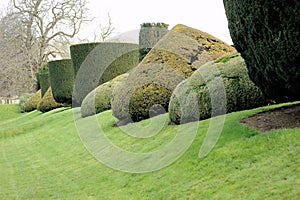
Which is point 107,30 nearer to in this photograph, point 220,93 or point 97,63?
point 97,63

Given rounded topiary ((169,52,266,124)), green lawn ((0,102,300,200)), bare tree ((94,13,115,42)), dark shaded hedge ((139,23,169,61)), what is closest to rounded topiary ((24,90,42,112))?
bare tree ((94,13,115,42))

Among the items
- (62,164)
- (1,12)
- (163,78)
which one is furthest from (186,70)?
(1,12)

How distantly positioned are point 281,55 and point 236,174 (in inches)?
64.3

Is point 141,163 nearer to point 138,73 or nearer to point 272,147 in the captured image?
point 272,147

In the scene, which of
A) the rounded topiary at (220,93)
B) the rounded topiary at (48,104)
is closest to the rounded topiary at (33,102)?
the rounded topiary at (48,104)

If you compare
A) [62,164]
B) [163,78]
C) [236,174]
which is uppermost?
[163,78]

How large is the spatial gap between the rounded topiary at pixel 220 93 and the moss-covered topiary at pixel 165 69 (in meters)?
1.86

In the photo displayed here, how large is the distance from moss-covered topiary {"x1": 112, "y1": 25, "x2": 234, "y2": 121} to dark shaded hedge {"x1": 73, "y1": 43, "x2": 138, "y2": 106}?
30.1 ft

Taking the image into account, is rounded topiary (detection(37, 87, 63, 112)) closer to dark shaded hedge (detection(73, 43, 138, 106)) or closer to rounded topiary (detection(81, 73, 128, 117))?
dark shaded hedge (detection(73, 43, 138, 106))

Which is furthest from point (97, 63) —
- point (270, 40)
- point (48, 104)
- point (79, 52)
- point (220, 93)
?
point (270, 40)

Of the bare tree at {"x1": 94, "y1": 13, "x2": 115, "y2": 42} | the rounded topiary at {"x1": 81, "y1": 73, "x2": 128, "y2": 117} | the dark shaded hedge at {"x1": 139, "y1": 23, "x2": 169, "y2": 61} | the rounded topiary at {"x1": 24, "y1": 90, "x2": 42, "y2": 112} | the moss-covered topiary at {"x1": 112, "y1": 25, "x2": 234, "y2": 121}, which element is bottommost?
the rounded topiary at {"x1": 24, "y1": 90, "x2": 42, "y2": 112}

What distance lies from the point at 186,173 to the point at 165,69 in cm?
510

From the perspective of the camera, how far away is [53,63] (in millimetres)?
24047

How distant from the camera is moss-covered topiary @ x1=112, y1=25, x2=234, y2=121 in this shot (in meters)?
10.2
